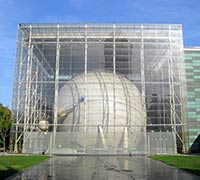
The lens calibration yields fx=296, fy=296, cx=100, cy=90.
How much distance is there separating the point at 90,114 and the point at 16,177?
18.3 meters

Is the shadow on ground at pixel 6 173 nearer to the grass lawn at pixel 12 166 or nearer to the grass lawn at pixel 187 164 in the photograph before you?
the grass lawn at pixel 12 166

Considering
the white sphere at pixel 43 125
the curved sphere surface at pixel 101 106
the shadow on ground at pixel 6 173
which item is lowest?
the shadow on ground at pixel 6 173

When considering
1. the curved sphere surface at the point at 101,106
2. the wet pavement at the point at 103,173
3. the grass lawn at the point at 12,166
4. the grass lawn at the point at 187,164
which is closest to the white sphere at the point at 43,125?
the curved sphere surface at the point at 101,106

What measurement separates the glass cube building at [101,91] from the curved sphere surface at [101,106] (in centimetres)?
10

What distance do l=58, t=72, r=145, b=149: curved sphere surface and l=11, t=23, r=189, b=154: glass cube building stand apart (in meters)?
0.10

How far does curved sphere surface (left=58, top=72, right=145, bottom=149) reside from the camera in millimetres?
28328

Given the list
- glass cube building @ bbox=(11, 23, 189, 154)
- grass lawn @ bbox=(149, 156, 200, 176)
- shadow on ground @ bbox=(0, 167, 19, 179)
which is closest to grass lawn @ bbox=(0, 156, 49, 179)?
shadow on ground @ bbox=(0, 167, 19, 179)

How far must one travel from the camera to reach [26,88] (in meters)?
29.0

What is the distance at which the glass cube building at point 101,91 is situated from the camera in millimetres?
27875

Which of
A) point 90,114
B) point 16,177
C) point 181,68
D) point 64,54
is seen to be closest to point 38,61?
point 64,54

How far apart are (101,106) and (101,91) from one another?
152cm

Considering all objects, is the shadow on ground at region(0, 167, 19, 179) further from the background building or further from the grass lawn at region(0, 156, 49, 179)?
the background building

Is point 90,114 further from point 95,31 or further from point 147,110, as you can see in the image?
point 95,31

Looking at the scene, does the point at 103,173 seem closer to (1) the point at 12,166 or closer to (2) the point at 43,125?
(1) the point at 12,166
